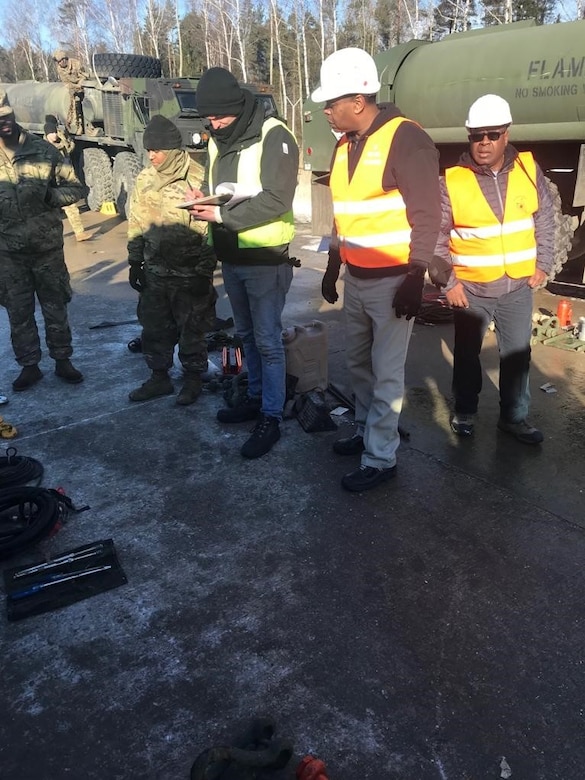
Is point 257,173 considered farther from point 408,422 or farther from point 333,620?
point 333,620

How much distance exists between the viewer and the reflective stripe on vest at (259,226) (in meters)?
3.32

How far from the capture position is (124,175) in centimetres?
1237

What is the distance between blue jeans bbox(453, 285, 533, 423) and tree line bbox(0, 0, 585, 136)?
778 inches

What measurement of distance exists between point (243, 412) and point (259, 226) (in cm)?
119

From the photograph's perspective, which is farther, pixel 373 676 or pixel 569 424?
pixel 569 424

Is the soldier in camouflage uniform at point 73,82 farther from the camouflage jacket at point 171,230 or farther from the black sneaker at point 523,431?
the black sneaker at point 523,431

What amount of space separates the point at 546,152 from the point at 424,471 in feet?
14.8

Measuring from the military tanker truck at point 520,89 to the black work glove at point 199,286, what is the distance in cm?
372

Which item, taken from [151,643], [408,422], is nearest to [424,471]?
[408,422]

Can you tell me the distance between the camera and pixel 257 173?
3324 millimetres

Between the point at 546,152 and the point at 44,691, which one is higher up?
the point at 546,152

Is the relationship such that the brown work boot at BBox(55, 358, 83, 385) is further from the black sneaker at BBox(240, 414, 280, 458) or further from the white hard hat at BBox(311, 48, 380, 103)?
the white hard hat at BBox(311, 48, 380, 103)

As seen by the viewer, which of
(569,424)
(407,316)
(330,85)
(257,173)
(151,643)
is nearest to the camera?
(151,643)

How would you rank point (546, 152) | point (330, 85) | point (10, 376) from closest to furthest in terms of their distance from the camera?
point (330, 85)
point (10, 376)
point (546, 152)
